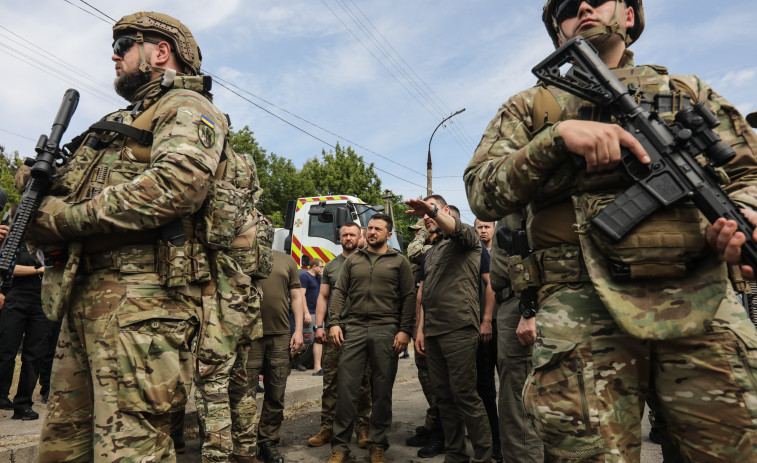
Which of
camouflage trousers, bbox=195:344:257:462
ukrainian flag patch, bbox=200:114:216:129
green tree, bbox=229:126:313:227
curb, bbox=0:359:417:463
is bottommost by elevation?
curb, bbox=0:359:417:463

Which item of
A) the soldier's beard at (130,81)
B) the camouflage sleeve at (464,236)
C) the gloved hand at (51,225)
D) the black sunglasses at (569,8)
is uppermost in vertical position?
the soldier's beard at (130,81)

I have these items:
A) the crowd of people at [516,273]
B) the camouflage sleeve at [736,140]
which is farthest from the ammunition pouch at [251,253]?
the camouflage sleeve at [736,140]

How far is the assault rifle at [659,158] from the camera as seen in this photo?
154 centimetres

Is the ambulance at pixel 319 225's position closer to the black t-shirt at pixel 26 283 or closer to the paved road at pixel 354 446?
the paved road at pixel 354 446

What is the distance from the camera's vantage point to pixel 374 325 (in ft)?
16.1

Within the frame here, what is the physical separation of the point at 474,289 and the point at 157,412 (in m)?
2.94

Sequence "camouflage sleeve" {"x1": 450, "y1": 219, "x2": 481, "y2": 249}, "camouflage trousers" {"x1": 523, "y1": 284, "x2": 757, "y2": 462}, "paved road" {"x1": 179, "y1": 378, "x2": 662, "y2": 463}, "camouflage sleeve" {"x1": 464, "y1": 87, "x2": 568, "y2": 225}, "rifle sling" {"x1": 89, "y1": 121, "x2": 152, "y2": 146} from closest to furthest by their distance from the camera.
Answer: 1. "camouflage trousers" {"x1": 523, "y1": 284, "x2": 757, "y2": 462}
2. "camouflage sleeve" {"x1": 464, "y1": 87, "x2": 568, "y2": 225}
3. "rifle sling" {"x1": 89, "y1": 121, "x2": 152, "y2": 146}
4. "camouflage sleeve" {"x1": 450, "y1": 219, "x2": 481, "y2": 249}
5. "paved road" {"x1": 179, "y1": 378, "x2": 662, "y2": 463}

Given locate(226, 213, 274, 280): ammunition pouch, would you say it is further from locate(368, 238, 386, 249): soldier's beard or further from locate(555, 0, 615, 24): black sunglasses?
locate(555, 0, 615, 24): black sunglasses

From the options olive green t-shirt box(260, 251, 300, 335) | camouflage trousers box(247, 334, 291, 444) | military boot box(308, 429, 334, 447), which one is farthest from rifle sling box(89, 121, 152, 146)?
military boot box(308, 429, 334, 447)

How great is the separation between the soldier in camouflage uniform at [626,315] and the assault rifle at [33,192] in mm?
1906

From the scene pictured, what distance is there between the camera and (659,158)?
1.62m

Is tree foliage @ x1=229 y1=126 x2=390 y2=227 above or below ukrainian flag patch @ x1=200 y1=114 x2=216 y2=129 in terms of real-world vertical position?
above

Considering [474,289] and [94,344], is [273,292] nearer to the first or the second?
[474,289]

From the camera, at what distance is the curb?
375 centimetres
